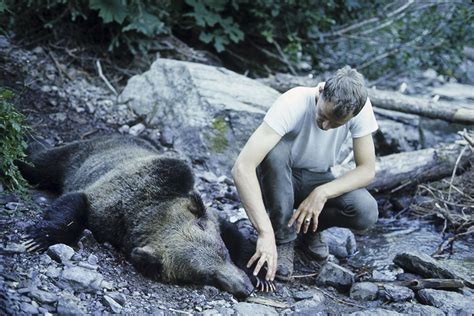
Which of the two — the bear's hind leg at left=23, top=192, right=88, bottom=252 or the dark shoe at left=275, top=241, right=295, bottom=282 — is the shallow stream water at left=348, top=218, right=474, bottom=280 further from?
the bear's hind leg at left=23, top=192, right=88, bottom=252

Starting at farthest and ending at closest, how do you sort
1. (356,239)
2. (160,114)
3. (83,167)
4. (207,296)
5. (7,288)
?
(160,114) < (356,239) < (83,167) < (207,296) < (7,288)

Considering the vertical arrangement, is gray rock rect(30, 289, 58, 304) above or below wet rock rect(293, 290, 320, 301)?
above

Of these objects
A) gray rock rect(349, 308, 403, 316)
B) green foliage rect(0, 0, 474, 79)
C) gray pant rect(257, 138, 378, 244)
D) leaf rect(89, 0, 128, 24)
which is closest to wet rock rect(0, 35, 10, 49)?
green foliage rect(0, 0, 474, 79)

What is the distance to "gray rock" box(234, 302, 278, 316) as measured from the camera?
4672mm

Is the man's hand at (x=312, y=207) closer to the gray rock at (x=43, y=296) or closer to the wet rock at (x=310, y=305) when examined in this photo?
the wet rock at (x=310, y=305)

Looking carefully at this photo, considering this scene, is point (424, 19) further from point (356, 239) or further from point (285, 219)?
point (285, 219)

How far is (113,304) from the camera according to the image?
4.29 metres

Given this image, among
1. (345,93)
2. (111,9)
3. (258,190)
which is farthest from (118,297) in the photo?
(111,9)

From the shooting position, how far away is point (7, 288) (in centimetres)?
400

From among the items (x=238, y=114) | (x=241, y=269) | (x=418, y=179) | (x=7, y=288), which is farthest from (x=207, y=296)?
(x=418, y=179)

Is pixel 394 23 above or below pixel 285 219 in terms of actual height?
above

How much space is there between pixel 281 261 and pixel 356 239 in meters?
1.73

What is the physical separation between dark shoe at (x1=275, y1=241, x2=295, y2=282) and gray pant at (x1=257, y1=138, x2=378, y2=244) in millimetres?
71

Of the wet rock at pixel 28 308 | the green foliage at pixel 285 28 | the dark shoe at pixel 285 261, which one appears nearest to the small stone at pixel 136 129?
the green foliage at pixel 285 28
